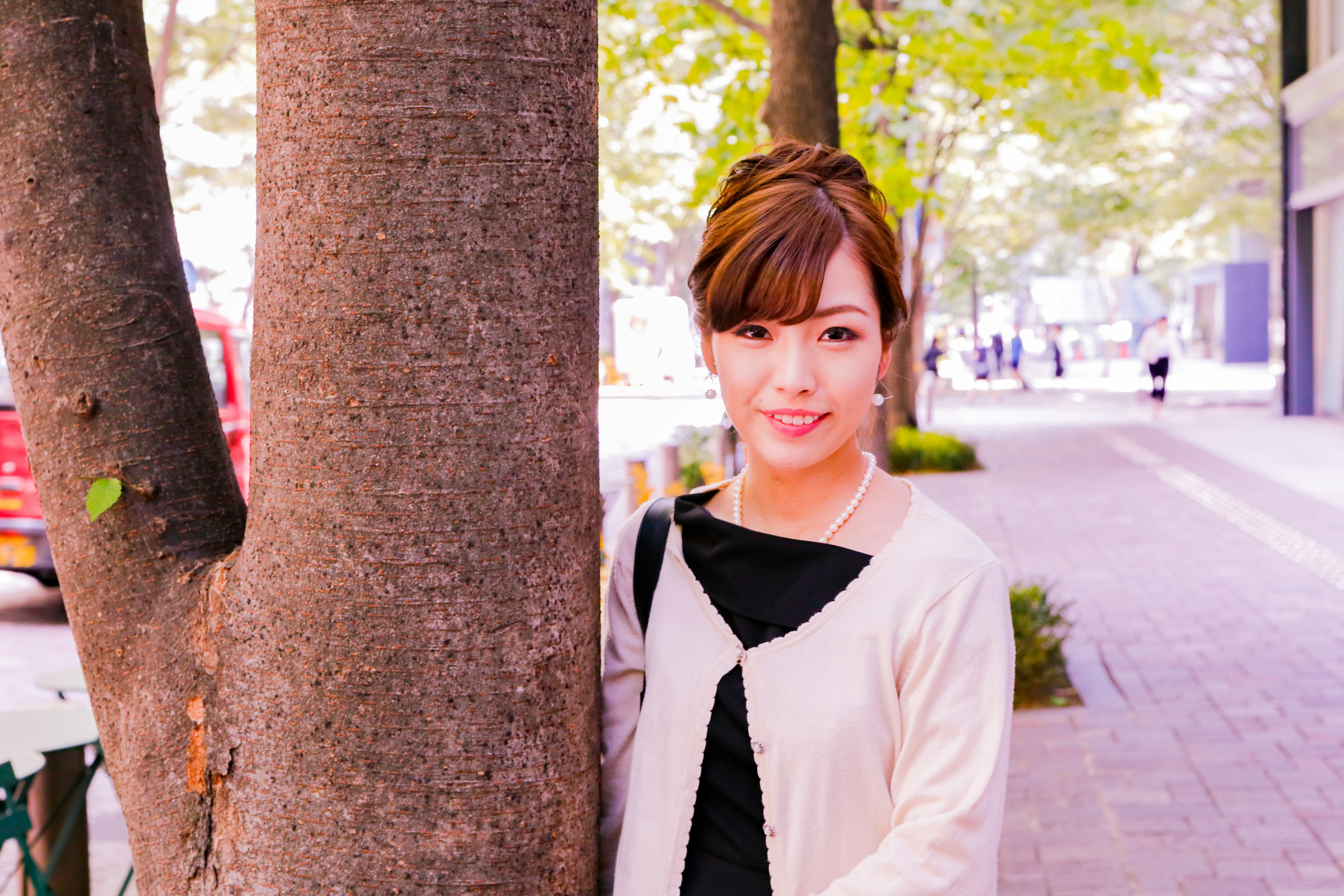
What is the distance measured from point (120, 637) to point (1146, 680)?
614 centimetres

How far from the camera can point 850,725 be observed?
5.41 ft

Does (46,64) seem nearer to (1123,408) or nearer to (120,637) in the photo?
(120,637)

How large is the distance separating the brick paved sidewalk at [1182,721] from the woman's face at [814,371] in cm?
326

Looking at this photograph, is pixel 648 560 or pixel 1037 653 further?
pixel 1037 653

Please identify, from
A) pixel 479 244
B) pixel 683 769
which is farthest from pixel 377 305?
pixel 683 769

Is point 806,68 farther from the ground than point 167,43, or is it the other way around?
point 167,43

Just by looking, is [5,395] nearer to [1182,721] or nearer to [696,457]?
[696,457]

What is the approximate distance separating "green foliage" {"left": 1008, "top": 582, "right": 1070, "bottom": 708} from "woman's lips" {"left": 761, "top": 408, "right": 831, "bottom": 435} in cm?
506

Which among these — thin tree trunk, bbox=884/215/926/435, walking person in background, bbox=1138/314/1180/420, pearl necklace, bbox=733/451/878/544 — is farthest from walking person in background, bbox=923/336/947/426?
pearl necklace, bbox=733/451/878/544

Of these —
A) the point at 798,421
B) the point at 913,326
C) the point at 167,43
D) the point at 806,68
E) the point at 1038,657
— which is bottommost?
the point at 1038,657

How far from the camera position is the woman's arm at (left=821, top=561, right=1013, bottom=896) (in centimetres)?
153

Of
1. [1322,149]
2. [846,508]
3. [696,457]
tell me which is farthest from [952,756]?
[1322,149]

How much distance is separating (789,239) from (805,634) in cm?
51

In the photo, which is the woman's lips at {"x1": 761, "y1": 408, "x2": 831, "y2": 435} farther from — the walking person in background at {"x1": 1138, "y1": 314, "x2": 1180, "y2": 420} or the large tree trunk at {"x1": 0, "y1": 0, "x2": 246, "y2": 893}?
the walking person in background at {"x1": 1138, "y1": 314, "x2": 1180, "y2": 420}
